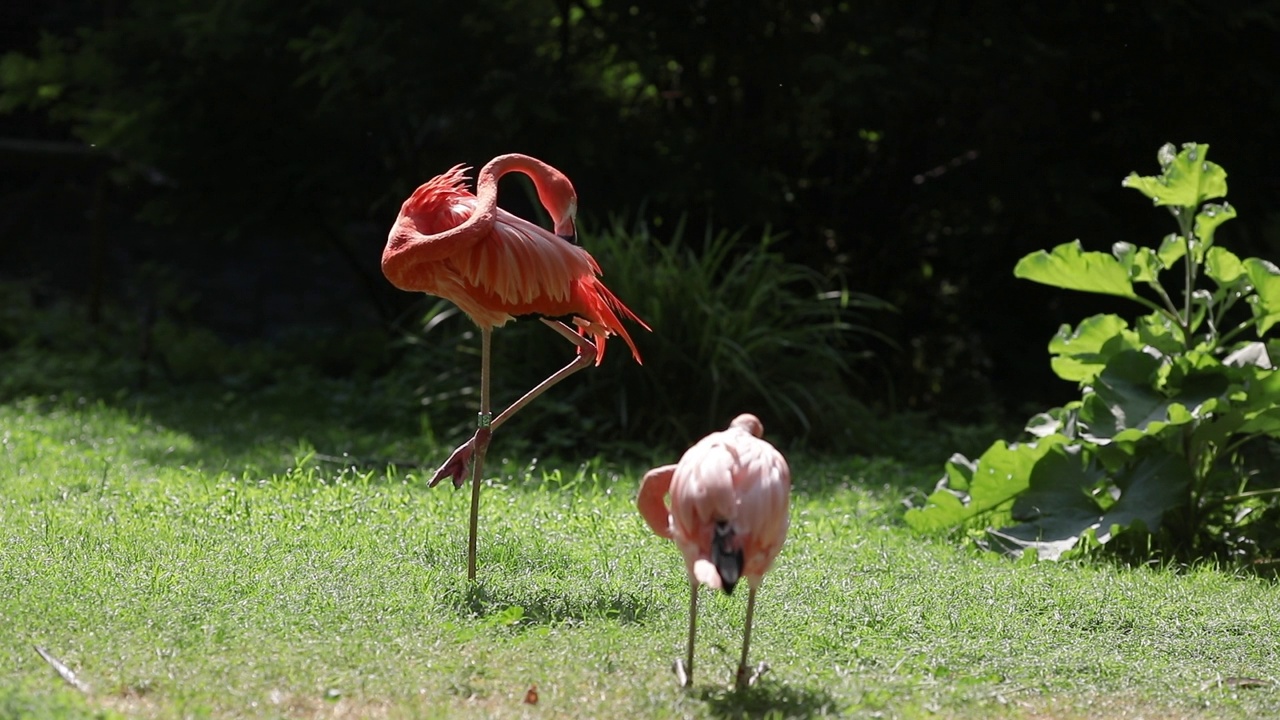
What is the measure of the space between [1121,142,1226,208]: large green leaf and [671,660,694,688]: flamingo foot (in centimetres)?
256

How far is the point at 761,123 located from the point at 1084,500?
4.55 m

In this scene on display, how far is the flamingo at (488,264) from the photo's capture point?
153 inches

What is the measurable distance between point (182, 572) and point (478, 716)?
136cm

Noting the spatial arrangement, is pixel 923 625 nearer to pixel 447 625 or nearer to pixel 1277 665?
pixel 1277 665

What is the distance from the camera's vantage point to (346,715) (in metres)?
3.03

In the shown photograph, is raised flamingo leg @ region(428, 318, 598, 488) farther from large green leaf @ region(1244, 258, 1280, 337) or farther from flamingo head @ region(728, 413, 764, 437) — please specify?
large green leaf @ region(1244, 258, 1280, 337)

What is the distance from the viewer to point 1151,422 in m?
4.72

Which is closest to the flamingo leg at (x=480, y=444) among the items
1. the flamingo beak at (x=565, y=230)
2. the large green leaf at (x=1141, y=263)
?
the flamingo beak at (x=565, y=230)

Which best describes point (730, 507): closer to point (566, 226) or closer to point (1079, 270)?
point (566, 226)

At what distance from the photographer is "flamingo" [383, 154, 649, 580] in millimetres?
3896

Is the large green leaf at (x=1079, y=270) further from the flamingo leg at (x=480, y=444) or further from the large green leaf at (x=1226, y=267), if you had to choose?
the flamingo leg at (x=480, y=444)

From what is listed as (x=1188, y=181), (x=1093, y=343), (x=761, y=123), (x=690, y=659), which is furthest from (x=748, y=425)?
(x=761, y=123)

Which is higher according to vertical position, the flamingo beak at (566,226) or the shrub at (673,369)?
the flamingo beak at (566,226)

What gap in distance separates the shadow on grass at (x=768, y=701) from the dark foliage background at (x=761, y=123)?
4.47 meters
